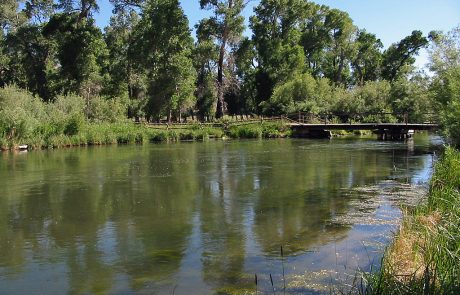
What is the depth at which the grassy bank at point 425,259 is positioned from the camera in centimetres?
516

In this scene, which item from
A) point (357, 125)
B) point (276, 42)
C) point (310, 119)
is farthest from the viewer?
point (276, 42)

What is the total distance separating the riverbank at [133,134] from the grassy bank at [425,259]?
31.7 meters

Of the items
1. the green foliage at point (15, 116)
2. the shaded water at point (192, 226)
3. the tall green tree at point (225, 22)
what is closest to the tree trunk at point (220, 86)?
the tall green tree at point (225, 22)

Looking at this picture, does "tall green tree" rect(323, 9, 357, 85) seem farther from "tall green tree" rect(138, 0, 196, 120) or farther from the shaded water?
the shaded water

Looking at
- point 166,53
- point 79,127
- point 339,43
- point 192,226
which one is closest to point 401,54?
point 339,43

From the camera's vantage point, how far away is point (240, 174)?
20906mm

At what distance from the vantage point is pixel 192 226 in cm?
1163

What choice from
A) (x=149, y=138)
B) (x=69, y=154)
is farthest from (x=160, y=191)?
(x=149, y=138)

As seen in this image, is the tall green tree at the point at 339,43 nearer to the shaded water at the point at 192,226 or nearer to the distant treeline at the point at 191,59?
the distant treeline at the point at 191,59

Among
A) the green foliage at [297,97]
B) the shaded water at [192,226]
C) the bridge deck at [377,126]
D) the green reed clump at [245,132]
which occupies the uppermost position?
the green foliage at [297,97]

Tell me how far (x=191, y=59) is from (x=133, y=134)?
15.5 meters

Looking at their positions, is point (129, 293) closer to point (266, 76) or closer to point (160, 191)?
point (160, 191)

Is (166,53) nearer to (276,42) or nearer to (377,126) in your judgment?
(276,42)

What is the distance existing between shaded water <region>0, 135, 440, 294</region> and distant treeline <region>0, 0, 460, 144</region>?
69.8 feet
